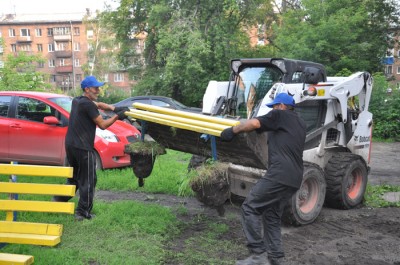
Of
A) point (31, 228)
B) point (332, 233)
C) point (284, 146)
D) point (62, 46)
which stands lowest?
point (332, 233)

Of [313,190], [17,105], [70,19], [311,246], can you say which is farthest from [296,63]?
[70,19]

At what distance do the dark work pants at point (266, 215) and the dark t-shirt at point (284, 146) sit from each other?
0.10 metres

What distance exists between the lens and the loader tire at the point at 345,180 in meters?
6.91

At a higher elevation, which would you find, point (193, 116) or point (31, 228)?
point (193, 116)

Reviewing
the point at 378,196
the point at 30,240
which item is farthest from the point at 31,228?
the point at 378,196

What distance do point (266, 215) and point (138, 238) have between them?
165 cm

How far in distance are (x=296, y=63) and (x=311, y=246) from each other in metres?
2.79

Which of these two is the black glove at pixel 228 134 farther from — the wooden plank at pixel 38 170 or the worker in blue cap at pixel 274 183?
the wooden plank at pixel 38 170

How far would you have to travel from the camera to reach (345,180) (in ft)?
22.8

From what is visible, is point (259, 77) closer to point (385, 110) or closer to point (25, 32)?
point (385, 110)

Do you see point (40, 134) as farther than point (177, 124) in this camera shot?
Yes

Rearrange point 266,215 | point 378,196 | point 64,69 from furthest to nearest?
point 64,69
point 378,196
point 266,215

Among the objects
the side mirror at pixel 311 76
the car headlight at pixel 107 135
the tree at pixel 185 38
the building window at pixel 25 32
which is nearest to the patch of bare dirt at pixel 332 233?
the car headlight at pixel 107 135

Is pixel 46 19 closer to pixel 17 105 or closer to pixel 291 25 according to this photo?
pixel 291 25
